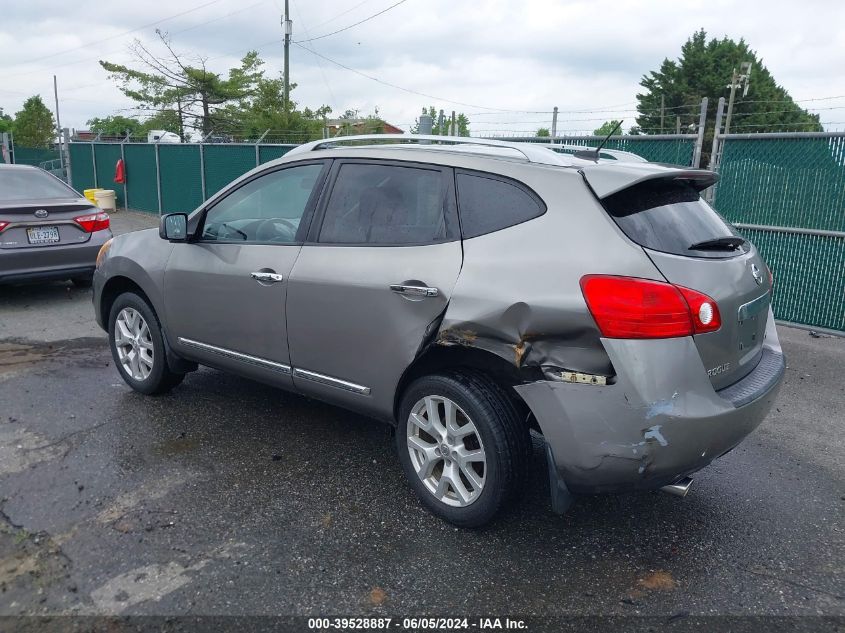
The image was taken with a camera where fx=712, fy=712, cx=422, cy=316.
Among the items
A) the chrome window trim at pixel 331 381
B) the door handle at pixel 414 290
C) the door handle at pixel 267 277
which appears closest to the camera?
the door handle at pixel 414 290

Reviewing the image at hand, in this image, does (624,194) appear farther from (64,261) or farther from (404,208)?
(64,261)

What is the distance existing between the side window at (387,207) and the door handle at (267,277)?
12.7 inches

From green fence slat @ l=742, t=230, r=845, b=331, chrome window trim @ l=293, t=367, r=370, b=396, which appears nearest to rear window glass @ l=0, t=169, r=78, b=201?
chrome window trim @ l=293, t=367, r=370, b=396

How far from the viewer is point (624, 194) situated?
3039 mm

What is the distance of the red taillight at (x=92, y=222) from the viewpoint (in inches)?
320

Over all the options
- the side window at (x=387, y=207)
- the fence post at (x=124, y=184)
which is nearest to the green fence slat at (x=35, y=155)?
the fence post at (x=124, y=184)

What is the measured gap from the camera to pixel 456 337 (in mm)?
3119

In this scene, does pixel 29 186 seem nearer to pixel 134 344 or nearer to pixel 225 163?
pixel 134 344

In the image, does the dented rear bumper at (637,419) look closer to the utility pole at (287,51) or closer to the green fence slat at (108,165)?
the green fence slat at (108,165)

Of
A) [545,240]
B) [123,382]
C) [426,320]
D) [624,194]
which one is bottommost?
[123,382]

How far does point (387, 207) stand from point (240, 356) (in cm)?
134

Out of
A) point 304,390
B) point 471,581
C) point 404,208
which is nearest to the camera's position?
point 471,581

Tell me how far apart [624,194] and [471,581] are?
1746 mm

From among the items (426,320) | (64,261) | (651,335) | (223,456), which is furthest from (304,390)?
(64,261)
